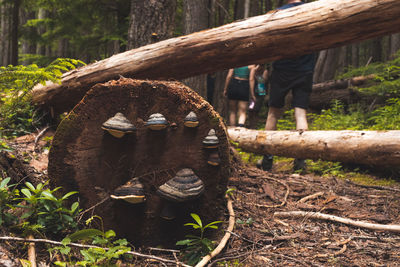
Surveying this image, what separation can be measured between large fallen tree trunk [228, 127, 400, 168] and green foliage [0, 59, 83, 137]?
11.6 feet

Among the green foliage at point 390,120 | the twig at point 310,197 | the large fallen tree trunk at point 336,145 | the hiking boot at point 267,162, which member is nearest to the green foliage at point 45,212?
the twig at point 310,197

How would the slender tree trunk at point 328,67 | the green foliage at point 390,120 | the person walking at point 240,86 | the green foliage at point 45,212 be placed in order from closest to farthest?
1. the green foliage at point 45,212
2. the green foliage at point 390,120
3. the person walking at point 240,86
4. the slender tree trunk at point 328,67

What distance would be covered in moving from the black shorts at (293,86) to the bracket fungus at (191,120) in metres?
3.19

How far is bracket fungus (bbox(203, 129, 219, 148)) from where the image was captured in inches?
87.0

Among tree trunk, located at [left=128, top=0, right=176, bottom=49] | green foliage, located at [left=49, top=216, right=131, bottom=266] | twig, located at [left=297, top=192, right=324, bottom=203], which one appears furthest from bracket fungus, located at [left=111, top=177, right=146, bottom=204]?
tree trunk, located at [left=128, top=0, right=176, bottom=49]

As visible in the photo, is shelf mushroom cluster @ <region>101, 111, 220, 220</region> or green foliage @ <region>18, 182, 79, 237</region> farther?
shelf mushroom cluster @ <region>101, 111, 220, 220</region>

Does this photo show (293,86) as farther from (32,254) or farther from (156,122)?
(32,254)

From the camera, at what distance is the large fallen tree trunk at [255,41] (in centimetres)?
260

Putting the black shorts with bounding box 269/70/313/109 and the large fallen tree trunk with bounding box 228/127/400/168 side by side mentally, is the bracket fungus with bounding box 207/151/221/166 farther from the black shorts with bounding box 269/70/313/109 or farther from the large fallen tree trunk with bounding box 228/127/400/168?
the black shorts with bounding box 269/70/313/109

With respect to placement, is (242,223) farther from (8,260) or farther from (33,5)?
(33,5)

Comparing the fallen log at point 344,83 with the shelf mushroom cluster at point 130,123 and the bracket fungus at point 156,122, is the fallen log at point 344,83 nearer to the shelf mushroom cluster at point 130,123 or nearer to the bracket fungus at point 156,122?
the shelf mushroom cluster at point 130,123

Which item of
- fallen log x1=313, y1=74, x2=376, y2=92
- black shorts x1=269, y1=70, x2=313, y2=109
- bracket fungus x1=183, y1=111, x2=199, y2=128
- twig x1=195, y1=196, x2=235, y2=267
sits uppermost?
fallen log x1=313, y1=74, x2=376, y2=92

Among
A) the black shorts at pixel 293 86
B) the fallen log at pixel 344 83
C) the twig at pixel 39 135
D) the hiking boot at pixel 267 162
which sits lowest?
the hiking boot at pixel 267 162

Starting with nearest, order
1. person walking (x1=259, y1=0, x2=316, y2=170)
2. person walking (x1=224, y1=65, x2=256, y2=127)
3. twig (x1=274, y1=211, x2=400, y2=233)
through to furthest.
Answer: twig (x1=274, y1=211, x2=400, y2=233), person walking (x1=259, y1=0, x2=316, y2=170), person walking (x1=224, y1=65, x2=256, y2=127)
